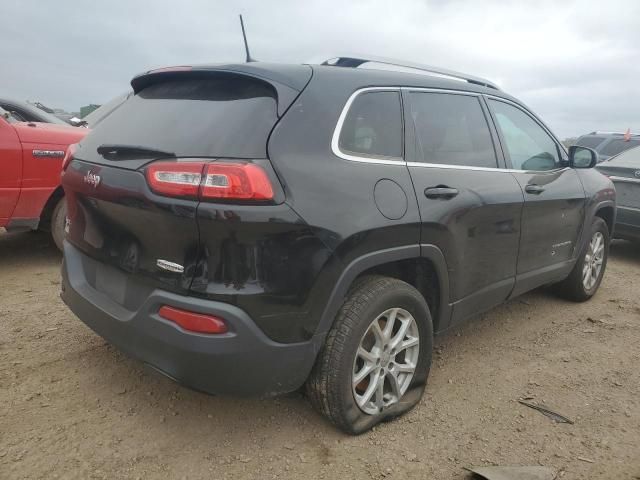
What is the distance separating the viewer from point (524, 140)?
12.0 ft

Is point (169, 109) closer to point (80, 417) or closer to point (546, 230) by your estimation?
point (80, 417)

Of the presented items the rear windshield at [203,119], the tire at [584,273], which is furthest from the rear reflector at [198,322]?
the tire at [584,273]

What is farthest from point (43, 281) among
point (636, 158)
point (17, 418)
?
point (636, 158)

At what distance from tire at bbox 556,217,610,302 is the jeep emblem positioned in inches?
147

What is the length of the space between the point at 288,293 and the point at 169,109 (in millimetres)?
1068

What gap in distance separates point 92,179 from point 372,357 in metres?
1.56

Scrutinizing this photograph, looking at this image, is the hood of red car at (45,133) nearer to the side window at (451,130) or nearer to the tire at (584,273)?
the side window at (451,130)

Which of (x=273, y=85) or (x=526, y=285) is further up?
(x=273, y=85)

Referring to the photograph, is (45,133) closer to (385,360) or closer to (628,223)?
(385,360)

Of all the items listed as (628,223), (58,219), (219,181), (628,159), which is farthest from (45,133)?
(628,159)

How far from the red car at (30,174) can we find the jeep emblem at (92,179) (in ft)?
8.06

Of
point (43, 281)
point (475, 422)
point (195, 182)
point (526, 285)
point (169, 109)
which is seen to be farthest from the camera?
point (43, 281)

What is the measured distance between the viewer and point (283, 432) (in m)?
2.53

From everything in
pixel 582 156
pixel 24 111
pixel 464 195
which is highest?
pixel 24 111
